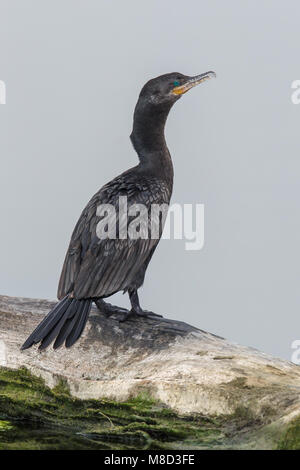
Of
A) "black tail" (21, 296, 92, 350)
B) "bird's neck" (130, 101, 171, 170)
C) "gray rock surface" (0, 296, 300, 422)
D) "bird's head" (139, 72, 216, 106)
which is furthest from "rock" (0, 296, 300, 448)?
"bird's head" (139, 72, 216, 106)

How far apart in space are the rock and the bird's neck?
4.30 ft

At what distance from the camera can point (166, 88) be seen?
6.96 meters

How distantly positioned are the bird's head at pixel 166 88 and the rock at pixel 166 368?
1.70 metres

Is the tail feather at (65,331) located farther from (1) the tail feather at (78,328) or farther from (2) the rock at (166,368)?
(2) the rock at (166,368)

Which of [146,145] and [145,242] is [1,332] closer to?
[145,242]

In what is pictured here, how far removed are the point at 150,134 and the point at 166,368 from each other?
2112 millimetres

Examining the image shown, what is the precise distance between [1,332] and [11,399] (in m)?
0.65

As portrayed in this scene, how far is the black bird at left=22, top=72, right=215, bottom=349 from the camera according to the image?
233 inches

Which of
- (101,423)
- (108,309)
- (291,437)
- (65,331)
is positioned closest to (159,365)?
(101,423)

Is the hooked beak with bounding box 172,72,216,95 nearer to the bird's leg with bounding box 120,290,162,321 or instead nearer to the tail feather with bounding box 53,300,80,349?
the bird's leg with bounding box 120,290,162,321

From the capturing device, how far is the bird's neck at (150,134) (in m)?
6.98

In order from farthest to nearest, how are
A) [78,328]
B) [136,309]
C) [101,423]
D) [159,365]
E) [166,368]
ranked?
[136,309]
[78,328]
[159,365]
[166,368]
[101,423]

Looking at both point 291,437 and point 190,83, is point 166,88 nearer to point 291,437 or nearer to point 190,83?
point 190,83
